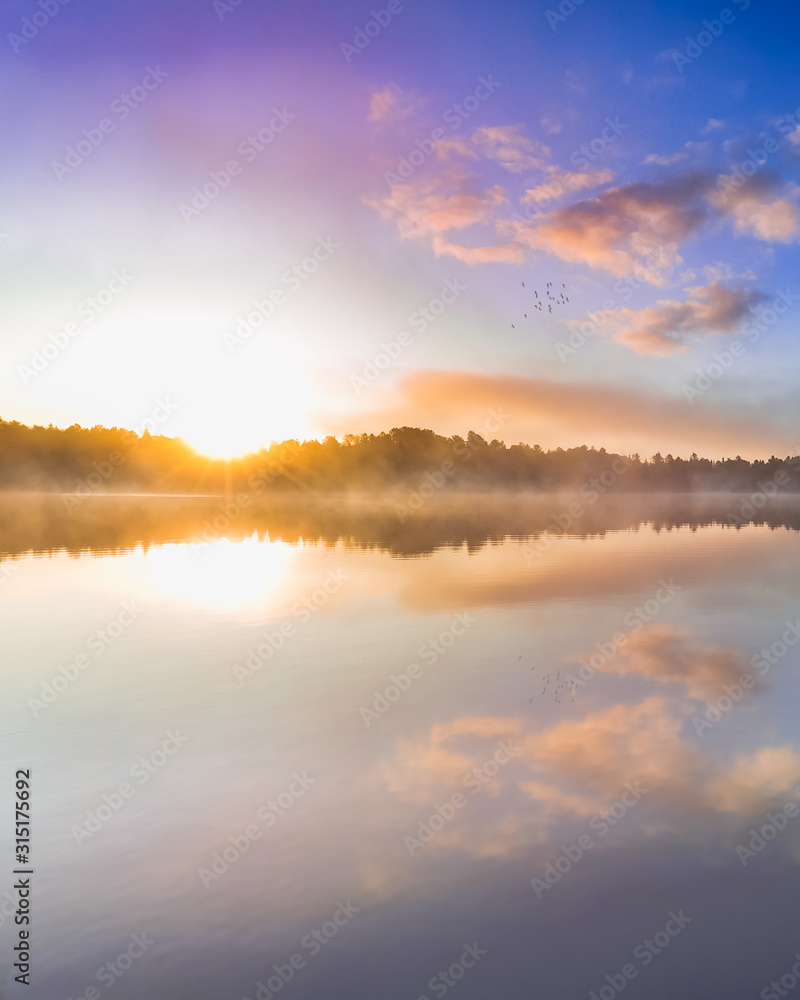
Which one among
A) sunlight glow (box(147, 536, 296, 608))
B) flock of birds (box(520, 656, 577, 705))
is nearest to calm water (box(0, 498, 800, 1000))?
flock of birds (box(520, 656, 577, 705))

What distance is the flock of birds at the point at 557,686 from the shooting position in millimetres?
16219

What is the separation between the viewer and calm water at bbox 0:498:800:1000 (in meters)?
7.66

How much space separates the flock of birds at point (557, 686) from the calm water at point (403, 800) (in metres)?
0.14

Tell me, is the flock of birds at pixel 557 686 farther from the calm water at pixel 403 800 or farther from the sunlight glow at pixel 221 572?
the sunlight glow at pixel 221 572

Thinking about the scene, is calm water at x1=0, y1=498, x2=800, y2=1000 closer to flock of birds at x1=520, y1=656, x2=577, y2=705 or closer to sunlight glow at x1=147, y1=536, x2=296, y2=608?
flock of birds at x1=520, y1=656, x2=577, y2=705

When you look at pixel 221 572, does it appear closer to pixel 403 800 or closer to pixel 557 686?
pixel 557 686

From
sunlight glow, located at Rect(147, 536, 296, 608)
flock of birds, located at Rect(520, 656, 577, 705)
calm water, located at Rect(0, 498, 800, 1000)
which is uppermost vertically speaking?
sunlight glow, located at Rect(147, 536, 296, 608)

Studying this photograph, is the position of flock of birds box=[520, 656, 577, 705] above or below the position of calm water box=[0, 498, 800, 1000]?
above

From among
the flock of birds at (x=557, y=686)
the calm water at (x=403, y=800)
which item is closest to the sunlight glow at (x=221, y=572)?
the calm water at (x=403, y=800)

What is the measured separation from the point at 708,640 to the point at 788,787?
38.2 ft

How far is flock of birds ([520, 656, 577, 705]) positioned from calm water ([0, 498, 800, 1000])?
0.44ft

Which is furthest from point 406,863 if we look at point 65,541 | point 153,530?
point 153,530

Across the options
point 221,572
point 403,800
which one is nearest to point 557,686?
point 403,800

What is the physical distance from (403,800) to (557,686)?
7021mm
